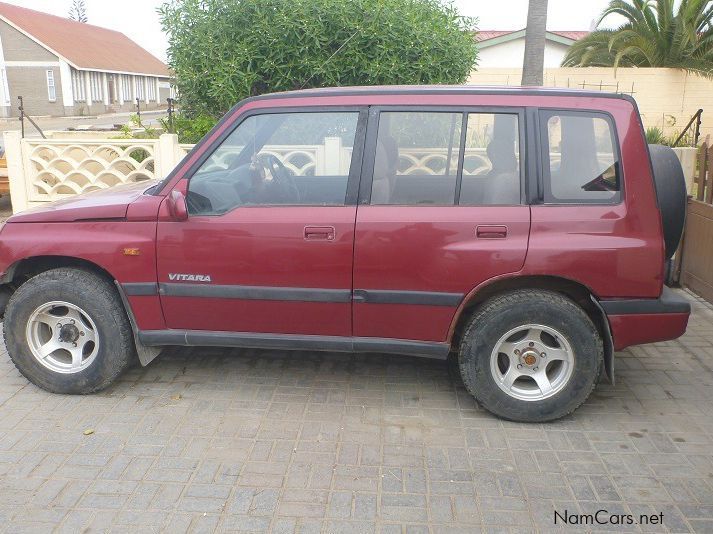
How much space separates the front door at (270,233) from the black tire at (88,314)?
38 centimetres

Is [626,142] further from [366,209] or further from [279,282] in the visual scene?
[279,282]

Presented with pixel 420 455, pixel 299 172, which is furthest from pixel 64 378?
pixel 420 455

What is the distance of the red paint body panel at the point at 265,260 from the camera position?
150 inches

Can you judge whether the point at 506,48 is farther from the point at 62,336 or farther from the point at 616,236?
the point at 62,336

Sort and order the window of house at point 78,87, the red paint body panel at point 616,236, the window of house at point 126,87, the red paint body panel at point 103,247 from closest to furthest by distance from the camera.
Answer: the red paint body panel at point 616,236 < the red paint body panel at point 103,247 < the window of house at point 78,87 < the window of house at point 126,87

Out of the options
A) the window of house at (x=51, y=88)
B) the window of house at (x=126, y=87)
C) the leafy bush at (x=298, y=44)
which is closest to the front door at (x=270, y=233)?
the leafy bush at (x=298, y=44)

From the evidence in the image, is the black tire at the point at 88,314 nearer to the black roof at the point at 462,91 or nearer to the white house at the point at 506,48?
the black roof at the point at 462,91

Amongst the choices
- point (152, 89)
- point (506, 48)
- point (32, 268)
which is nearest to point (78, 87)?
point (152, 89)

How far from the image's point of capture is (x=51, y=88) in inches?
1706

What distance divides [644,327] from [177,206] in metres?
2.86

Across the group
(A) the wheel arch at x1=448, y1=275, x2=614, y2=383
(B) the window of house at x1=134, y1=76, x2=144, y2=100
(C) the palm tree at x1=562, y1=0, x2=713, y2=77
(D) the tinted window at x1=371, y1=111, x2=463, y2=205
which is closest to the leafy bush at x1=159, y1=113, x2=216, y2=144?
(D) the tinted window at x1=371, y1=111, x2=463, y2=205

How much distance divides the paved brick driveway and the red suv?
334 mm

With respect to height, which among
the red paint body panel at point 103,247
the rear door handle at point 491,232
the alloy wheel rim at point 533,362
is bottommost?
the alloy wheel rim at point 533,362

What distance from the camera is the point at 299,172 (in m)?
4.04
